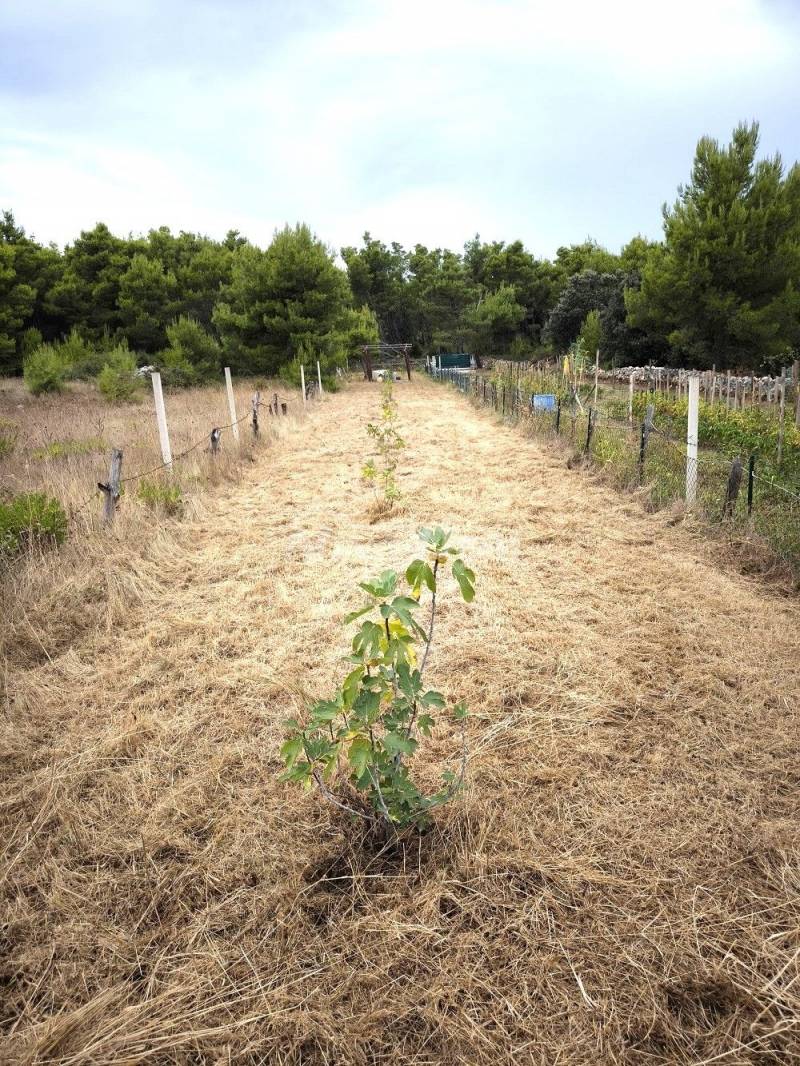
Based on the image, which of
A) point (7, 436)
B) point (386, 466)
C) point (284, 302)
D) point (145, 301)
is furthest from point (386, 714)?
point (145, 301)

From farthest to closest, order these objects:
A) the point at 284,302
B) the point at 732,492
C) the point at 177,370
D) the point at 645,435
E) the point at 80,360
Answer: the point at 284,302 → the point at 177,370 → the point at 80,360 → the point at 645,435 → the point at 732,492

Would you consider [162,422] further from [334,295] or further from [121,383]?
[334,295]

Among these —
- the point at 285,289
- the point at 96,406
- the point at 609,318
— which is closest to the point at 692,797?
the point at 96,406

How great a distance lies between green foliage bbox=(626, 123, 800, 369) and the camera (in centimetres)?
2023

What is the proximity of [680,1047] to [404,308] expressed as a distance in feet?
182

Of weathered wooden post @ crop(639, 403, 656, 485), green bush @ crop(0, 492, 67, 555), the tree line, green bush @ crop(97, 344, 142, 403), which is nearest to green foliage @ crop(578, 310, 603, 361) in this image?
the tree line

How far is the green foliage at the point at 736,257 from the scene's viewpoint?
20.2 metres

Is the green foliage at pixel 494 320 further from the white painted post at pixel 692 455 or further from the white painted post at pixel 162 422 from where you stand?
the white painted post at pixel 692 455

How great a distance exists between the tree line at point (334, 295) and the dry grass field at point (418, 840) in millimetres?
20781

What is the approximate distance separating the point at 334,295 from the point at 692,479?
75.5ft

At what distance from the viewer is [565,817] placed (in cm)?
231

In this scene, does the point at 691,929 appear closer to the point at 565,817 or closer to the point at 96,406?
the point at 565,817

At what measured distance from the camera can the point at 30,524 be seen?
15.9 ft

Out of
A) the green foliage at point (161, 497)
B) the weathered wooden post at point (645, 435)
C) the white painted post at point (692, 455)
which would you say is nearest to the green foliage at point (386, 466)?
the green foliage at point (161, 497)
